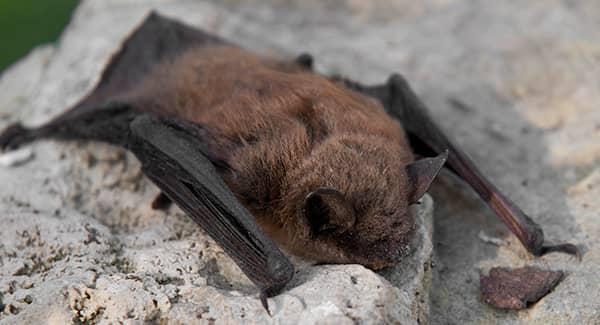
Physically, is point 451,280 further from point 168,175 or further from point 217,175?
point 168,175

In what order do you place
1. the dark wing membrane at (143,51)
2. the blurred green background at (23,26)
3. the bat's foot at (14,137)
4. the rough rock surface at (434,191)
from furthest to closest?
the blurred green background at (23,26)
the dark wing membrane at (143,51)
the bat's foot at (14,137)
the rough rock surface at (434,191)

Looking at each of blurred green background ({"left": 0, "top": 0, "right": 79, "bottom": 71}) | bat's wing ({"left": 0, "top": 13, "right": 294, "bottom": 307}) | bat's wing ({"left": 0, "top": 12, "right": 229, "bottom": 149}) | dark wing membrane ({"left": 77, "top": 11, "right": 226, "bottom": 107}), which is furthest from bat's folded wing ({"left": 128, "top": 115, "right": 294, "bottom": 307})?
blurred green background ({"left": 0, "top": 0, "right": 79, "bottom": 71})

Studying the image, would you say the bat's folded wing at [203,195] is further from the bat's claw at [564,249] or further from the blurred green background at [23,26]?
the blurred green background at [23,26]

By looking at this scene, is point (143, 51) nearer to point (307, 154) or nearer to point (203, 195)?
point (203, 195)

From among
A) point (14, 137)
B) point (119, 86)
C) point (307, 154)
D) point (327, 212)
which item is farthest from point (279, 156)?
point (14, 137)

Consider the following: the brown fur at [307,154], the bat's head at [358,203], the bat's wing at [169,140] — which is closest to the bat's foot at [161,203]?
the bat's wing at [169,140]

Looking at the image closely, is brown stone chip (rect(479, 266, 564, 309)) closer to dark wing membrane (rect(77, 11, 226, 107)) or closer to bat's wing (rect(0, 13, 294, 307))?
bat's wing (rect(0, 13, 294, 307))
